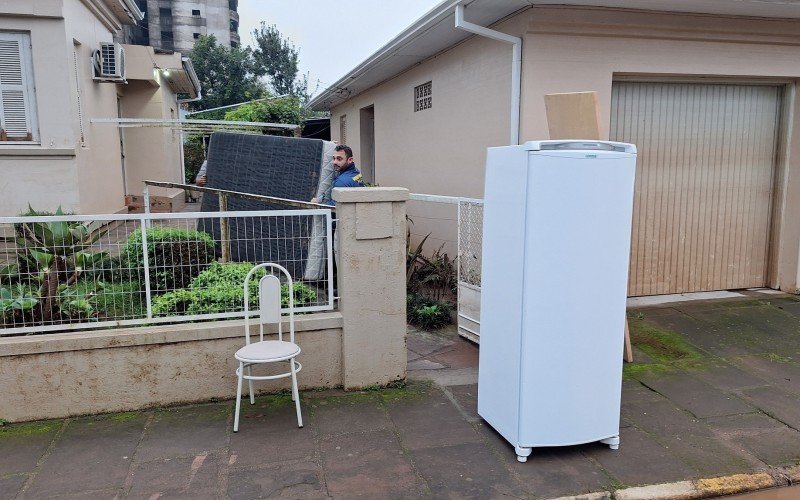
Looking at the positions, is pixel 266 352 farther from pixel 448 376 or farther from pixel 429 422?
pixel 448 376

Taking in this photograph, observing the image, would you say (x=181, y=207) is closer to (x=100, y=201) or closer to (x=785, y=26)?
(x=100, y=201)

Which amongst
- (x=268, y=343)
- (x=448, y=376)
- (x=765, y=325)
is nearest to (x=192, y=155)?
(x=448, y=376)

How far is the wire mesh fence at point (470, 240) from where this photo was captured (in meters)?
5.52

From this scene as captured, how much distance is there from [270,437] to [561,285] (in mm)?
2099

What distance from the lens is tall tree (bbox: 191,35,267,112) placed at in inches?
1610

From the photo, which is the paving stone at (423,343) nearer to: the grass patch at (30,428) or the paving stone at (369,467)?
the paving stone at (369,467)

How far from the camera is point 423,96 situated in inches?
349

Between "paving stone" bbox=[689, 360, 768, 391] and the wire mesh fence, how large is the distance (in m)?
2.06

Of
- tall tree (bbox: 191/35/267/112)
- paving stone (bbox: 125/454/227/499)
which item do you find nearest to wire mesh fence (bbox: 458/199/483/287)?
paving stone (bbox: 125/454/227/499)

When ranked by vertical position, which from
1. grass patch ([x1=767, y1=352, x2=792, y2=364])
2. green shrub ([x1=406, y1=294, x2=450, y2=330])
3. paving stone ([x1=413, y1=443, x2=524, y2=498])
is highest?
green shrub ([x1=406, y1=294, x2=450, y2=330])

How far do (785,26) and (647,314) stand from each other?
3.58 m

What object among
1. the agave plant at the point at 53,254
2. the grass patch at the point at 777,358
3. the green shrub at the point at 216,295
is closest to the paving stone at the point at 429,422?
the green shrub at the point at 216,295

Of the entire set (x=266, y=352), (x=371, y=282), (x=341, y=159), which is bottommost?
(x=266, y=352)

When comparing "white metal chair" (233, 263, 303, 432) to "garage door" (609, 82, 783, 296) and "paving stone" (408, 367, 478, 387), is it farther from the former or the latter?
"garage door" (609, 82, 783, 296)
